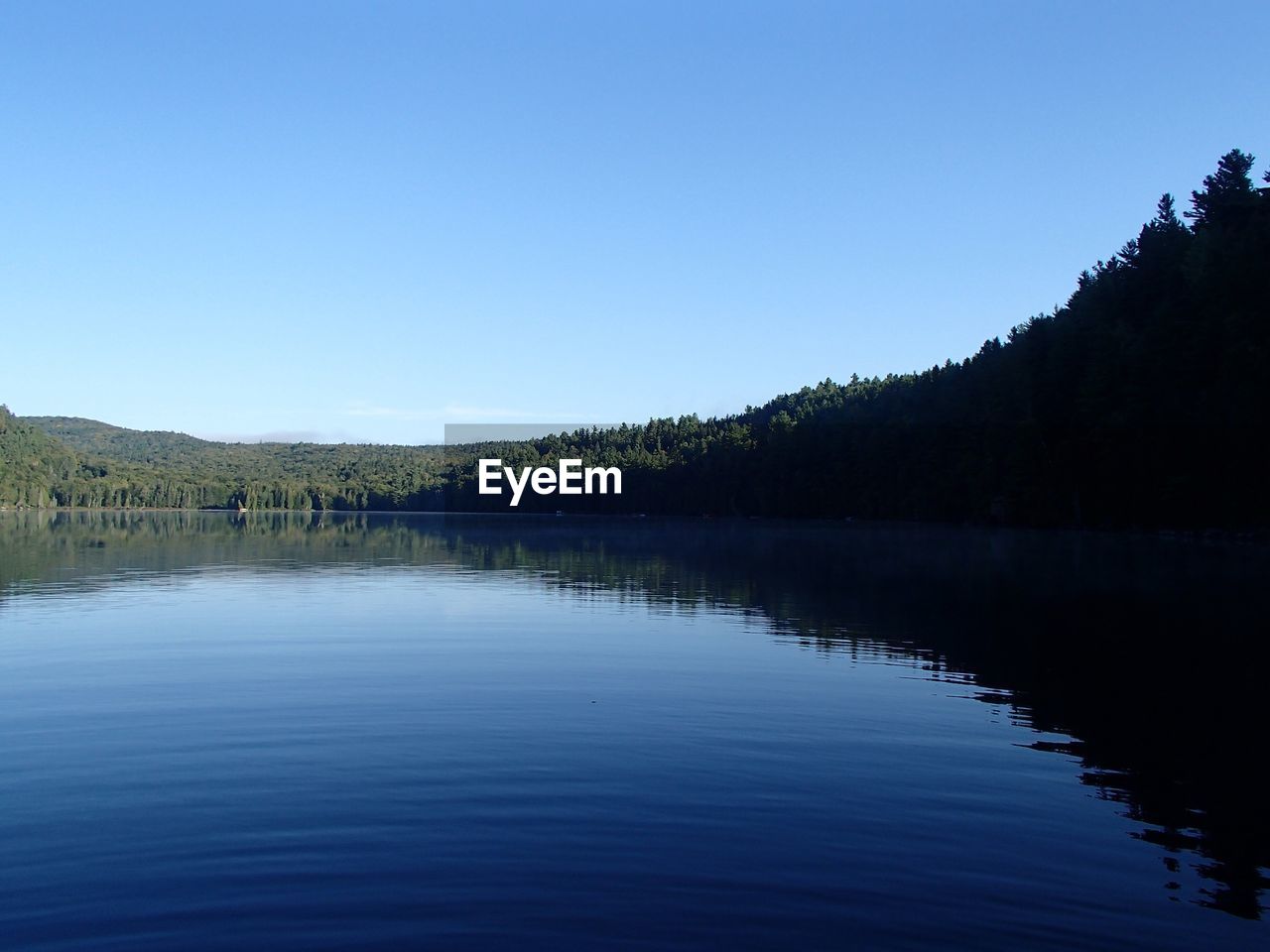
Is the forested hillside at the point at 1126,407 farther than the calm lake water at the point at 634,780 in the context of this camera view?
Yes

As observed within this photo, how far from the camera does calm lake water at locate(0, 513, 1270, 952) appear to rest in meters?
8.72

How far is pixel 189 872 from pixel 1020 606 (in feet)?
94.0

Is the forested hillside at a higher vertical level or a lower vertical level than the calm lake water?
higher

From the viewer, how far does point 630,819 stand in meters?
11.2

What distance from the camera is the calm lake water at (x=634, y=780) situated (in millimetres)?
8719

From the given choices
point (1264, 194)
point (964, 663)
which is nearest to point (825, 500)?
point (1264, 194)

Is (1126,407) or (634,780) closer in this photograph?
(634,780)

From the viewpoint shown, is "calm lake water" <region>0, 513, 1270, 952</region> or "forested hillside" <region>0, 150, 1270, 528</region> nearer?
"calm lake water" <region>0, 513, 1270, 952</region>

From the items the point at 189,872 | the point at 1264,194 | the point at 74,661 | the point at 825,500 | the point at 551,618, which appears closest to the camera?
the point at 189,872

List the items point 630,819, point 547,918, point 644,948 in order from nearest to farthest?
1. point 644,948
2. point 547,918
3. point 630,819

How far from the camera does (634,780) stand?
507 inches

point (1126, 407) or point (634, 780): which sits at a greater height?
point (1126, 407)

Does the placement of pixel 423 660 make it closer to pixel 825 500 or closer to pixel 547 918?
pixel 547 918

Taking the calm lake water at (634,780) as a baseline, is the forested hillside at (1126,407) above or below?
above
